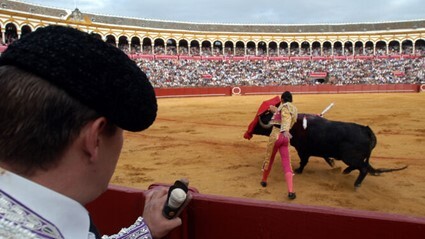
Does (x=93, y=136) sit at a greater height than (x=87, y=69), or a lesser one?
lesser

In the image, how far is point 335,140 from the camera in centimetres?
478

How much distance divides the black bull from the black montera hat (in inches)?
172

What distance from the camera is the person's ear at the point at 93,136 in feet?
2.30

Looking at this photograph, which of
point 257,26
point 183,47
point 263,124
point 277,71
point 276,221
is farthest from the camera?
point 257,26

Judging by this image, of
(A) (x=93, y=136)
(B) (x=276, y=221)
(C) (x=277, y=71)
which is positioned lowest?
(B) (x=276, y=221)

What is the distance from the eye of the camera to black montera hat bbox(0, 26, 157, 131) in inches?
25.9

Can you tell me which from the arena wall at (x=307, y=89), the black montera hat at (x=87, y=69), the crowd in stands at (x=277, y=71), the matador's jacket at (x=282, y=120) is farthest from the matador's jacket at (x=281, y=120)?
the crowd in stands at (x=277, y=71)

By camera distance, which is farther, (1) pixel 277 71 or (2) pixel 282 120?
(1) pixel 277 71

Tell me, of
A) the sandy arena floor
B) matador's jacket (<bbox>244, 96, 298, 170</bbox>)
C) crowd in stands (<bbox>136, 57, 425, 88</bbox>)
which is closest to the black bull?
the sandy arena floor

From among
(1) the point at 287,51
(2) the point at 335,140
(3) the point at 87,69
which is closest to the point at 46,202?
(3) the point at 87,69

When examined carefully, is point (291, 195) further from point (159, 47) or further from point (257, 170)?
point (159, 47)

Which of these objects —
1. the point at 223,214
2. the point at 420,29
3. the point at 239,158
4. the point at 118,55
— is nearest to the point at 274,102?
the point at 239,158

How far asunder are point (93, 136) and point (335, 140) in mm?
4501

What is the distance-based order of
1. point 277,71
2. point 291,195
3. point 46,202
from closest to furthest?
point 46,202
point 291,195
point 277,71
